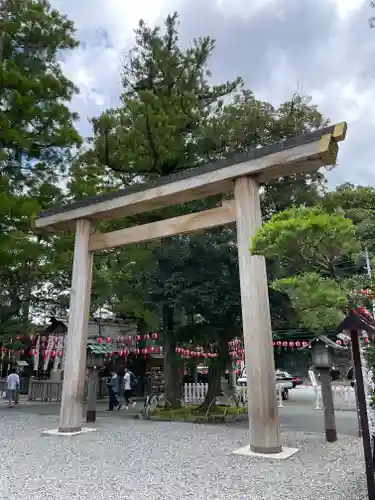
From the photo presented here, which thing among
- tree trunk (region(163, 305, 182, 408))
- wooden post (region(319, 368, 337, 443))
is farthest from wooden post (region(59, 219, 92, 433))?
wooden post (region(319, 368, 337, 443))

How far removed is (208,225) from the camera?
777cm

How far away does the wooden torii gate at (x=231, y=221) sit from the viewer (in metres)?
6.39

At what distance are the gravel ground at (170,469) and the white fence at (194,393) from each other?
23.1 feet

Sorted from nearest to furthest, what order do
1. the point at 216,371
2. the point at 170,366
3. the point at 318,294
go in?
the point at 318,294 → the point at 216,371 → the point at 170,366

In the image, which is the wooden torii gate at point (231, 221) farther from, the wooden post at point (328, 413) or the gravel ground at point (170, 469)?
the wooden post at point (328, 413)

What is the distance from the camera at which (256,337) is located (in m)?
6.54

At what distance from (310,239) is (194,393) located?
13095 mm

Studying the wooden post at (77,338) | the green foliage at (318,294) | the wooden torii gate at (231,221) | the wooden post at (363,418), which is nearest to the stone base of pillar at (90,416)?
the wooden post at (77,338)

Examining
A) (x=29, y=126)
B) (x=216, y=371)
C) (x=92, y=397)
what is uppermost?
(x=29, y=126)

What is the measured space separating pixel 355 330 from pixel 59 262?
1200 centimetres

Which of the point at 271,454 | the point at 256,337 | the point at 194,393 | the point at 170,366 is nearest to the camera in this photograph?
the point at 271,454

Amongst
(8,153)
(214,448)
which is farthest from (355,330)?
(8,153)

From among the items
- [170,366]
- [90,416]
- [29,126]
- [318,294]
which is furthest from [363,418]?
[29,126]

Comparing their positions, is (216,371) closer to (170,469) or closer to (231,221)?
(231,221)
